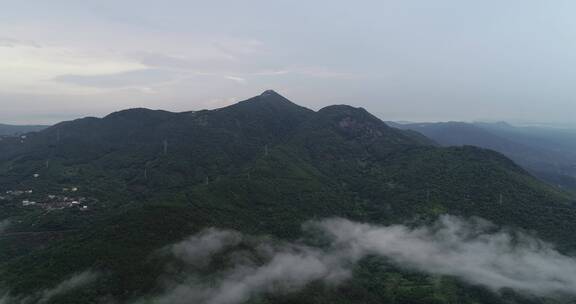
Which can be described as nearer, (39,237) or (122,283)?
(122,283)

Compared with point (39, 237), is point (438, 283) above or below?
below

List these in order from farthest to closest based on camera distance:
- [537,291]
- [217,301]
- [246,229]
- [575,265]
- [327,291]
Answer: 1. [246,229]
2. [575,265]
3. [537,291]
4. [327,291]
5. [217,301]

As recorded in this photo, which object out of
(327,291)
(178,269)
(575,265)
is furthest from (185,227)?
(575,265)

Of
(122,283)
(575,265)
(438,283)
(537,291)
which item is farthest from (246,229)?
(575,265)

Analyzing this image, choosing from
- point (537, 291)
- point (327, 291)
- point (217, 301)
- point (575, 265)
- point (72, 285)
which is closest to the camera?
point (72, 285)

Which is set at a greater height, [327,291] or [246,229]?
[246,229]

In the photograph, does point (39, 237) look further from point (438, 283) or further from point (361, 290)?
point (438, 283)

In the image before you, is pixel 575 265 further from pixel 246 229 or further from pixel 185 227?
pixel 185 227

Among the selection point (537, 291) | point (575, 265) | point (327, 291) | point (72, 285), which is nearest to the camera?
point (72, 285)

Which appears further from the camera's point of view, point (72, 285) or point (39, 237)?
point (39, 237)
